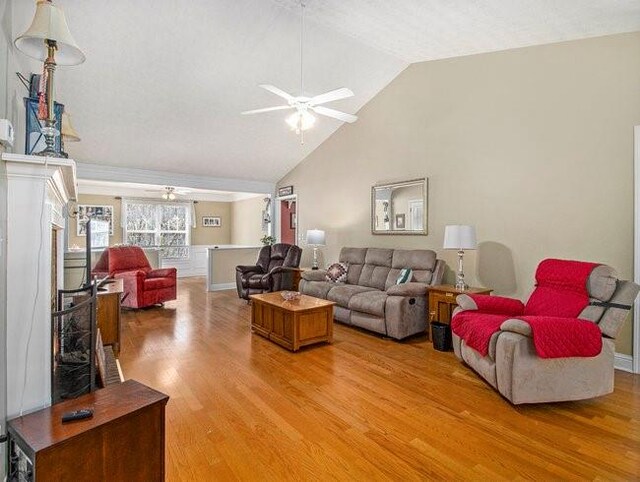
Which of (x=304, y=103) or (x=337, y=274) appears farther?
(x=337, y=274)

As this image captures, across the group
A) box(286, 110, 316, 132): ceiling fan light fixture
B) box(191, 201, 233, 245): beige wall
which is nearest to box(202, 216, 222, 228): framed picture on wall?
box(191, 201, 233, 245): beige wall

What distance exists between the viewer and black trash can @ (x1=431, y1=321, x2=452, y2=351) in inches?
141

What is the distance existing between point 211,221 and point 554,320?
8941 mm

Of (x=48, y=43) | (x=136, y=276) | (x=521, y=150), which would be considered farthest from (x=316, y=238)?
(x=48, y=43)

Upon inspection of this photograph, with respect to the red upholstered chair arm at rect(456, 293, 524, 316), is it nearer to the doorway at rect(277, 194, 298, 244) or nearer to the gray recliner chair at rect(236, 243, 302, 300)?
the gray recliner chair at rect(236, 243, 302, 300)

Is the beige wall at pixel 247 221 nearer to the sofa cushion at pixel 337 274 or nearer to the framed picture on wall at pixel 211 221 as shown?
the framed picture on wall at pixel 211 221

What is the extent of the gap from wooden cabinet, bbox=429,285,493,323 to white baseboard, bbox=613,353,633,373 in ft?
3.91

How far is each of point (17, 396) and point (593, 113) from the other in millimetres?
4661

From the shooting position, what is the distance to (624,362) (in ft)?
10.1

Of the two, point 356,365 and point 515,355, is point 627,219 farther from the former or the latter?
point 356,365

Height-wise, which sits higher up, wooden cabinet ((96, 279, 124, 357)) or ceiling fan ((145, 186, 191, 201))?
ceiling fan ((145, 186, 191, 201))

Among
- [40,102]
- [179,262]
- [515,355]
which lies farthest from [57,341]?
[179,262]

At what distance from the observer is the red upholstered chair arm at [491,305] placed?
120 inches

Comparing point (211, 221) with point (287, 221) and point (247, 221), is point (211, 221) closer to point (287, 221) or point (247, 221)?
point (247, 221)
